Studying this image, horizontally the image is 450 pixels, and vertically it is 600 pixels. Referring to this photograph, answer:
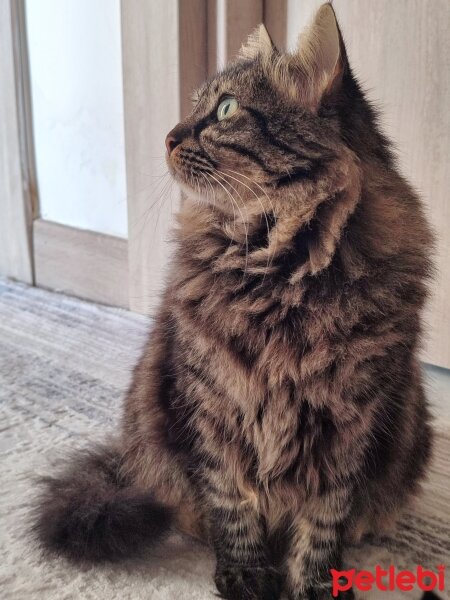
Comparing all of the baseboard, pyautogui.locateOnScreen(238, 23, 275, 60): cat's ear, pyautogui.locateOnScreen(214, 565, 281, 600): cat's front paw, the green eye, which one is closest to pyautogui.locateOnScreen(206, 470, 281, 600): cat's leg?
pyautogui.locateOnScreen(214, 565, 281, 600): cat's front paw

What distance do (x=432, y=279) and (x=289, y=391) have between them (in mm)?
278

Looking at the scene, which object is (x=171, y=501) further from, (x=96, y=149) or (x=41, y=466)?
(x=96, y=149)

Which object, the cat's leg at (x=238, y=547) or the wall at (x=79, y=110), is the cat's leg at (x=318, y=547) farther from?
the wall at (x=79, y=110)

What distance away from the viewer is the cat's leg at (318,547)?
974mm

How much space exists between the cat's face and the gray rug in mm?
→ 587

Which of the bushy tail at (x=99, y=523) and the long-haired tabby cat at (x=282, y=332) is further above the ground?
the long-haired tabby cat at (x=282, y=332)

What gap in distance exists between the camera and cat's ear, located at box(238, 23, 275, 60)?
3.29 feet

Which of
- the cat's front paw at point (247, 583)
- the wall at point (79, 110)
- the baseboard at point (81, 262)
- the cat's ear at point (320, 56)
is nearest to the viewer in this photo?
the cat's ear at point (320, 56)

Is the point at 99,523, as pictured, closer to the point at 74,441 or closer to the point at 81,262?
the point at 74,441

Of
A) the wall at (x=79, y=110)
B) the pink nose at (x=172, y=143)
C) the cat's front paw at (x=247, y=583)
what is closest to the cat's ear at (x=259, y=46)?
the pink nose at (x=172, y=143)

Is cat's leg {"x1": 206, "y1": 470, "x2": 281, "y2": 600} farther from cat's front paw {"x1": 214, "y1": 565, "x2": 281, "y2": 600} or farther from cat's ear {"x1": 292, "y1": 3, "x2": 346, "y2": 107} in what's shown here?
cat's ear {"x1": 292, "y1": 3, "x2": 346, "y2": 107}

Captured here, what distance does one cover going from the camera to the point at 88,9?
202cm

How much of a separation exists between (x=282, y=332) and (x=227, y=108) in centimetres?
34

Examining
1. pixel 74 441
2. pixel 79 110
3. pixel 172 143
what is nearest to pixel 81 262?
pixel 79 110
